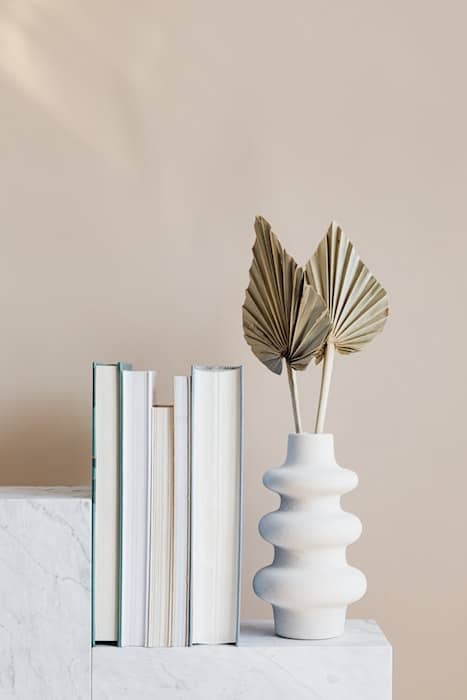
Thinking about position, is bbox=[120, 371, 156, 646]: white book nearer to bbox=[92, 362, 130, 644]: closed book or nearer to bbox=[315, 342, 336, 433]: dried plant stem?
bbox=[92, 362, 130, 644]: closed book

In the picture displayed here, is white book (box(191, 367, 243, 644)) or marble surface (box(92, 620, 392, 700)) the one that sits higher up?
white book (box(191, 367, 243, 644))

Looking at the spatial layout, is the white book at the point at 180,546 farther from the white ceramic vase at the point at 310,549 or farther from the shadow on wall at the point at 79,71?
the shadow on wall at the point at 79,71

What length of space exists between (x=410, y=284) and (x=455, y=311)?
0.07 metres

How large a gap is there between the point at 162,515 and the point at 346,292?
12.1 inches

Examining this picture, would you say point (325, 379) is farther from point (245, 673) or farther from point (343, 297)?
point (245, 673)

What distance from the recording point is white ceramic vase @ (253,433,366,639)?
91 cm

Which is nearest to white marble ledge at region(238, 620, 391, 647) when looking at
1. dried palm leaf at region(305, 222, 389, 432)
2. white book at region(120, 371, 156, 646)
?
white book at region(120, 371, 156, 646)

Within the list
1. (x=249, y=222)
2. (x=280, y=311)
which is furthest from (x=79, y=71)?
(x=280, y=311)

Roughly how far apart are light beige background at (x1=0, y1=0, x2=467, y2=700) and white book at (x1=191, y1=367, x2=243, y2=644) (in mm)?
233

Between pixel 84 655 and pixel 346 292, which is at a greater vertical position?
pixel 346 292

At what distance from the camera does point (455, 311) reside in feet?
3.80

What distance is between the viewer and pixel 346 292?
38.3 inches

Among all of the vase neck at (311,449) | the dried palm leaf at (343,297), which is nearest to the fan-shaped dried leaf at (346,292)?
the dried palm leaf at (343,297)

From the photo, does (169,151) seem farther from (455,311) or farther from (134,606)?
(134,606)
